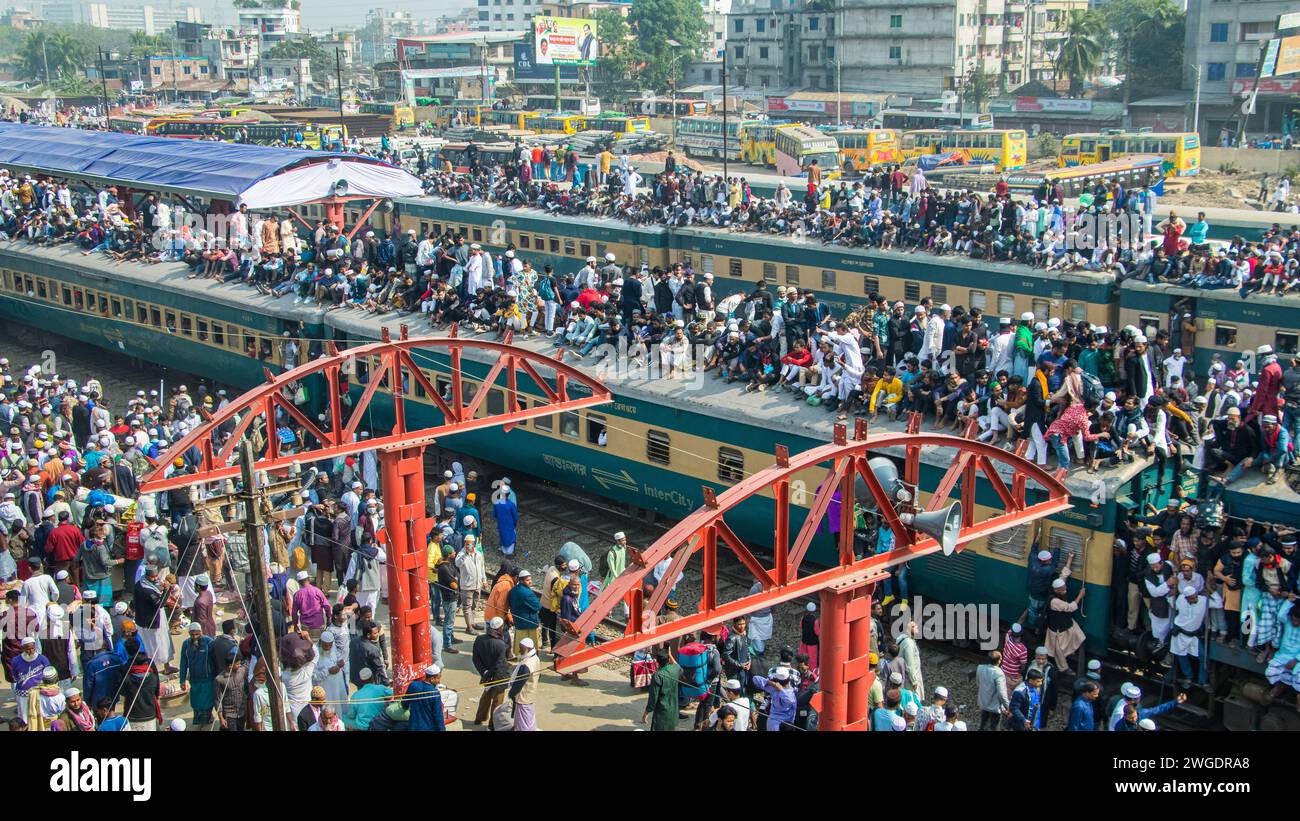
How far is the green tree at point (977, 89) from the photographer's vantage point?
274ft

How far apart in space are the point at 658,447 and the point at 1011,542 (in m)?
5.70

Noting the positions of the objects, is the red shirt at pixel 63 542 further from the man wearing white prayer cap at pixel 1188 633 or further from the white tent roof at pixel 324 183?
the white tent roof at pixel 324 183

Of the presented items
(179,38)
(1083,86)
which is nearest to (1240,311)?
(1083,86)

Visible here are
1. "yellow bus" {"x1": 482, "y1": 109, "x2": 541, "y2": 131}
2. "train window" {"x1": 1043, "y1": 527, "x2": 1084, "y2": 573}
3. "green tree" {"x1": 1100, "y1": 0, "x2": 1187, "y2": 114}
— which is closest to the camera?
"train window" {"x1": 1043, "y1": 527, "x2": 1084, "y2": 573}

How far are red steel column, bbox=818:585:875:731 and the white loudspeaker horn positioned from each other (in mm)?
659

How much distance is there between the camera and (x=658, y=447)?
19094 millimetres

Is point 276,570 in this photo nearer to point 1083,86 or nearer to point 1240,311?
point 1240,311

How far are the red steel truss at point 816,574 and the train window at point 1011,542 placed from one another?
4.15 meters

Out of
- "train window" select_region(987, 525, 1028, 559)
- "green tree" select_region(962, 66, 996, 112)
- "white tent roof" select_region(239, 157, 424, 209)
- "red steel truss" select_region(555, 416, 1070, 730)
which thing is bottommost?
"train window" select_region(987, 525, 1028, 559)

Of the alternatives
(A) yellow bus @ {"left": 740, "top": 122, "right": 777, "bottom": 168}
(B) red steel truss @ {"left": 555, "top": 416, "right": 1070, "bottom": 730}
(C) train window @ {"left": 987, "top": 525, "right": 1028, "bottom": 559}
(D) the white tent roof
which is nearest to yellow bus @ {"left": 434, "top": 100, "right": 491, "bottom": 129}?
(A) yellow bus @ {"left": 740, "top": 122, "right": 777, "bottom": 168}

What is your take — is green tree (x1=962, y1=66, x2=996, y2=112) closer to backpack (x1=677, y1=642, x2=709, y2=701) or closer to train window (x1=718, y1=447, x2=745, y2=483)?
train window (x1=718, y1=447, x2=745, y2=483)

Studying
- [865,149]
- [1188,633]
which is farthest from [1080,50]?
[1188,633]

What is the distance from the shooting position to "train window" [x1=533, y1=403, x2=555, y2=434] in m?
20.9

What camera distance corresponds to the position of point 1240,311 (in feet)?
74.7
